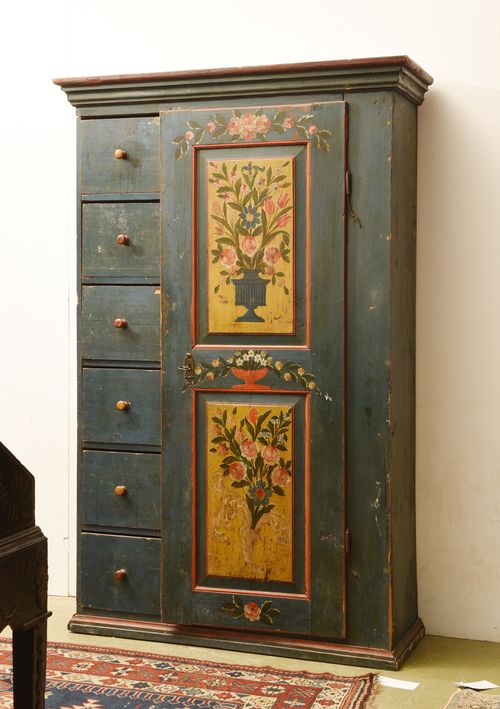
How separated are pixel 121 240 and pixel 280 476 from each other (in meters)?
0.96

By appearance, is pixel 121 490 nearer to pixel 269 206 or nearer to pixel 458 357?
pixel 269 206

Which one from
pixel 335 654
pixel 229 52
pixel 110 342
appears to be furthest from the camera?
pixel 229 52

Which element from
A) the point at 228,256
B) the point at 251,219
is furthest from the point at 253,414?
the point at 251,219

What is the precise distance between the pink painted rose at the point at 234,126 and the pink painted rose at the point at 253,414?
0.90 m

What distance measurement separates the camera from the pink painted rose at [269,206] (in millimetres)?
3255

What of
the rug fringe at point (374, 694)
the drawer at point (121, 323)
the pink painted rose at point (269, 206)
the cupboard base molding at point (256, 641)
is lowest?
the rug fringe at point (374, 694)

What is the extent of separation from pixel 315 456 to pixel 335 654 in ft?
2.10

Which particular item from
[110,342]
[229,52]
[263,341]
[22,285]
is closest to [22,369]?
[22,285]

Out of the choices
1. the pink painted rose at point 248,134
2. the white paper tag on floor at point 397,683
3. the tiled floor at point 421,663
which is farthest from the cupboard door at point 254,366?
the white paper tag on floor at point 397,683

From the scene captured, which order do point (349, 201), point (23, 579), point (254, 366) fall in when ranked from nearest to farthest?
1. point (23, 579)
2. point (349, 201)
3. point (254, 366)

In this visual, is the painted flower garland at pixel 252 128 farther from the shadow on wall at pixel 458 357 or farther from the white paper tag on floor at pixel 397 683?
the white paper tag on floor at pixel 397 683

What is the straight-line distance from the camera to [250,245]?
3281 mm

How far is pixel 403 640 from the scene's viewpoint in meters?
3.33

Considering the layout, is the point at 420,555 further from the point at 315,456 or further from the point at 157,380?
the point at 157,380
